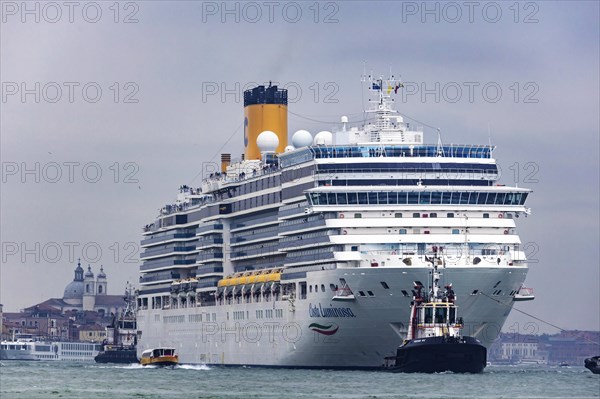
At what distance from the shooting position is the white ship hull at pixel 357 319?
336 ft

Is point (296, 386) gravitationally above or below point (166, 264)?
below

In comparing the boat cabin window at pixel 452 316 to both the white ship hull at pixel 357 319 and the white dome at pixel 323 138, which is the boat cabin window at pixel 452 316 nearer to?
the white ship hull at pixel 357 319

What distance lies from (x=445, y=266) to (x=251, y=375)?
14636mm

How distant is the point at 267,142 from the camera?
440ft

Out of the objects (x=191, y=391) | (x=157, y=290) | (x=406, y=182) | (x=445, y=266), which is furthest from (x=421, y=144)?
(x=157, y=290)

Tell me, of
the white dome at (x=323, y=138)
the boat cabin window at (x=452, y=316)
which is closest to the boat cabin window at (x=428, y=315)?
the boat cabin window at (x=452, y=316)

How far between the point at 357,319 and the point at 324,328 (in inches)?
133

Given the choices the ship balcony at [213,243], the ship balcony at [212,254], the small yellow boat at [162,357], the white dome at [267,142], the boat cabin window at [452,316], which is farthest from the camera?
the white dome at [267,142]

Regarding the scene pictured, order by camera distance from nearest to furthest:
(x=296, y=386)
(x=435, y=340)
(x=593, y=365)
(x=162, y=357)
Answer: (x=296, y=386), (x=435, y=340), (x=593, y=365), (x=162, y=357)

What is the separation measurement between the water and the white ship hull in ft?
5.39

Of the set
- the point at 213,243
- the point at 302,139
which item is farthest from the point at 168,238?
the point at 302,139

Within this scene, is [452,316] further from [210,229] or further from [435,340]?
[210,229]

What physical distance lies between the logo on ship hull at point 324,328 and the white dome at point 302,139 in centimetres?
1827

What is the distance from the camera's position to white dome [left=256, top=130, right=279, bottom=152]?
134000mm
